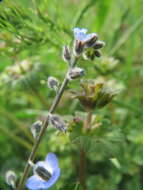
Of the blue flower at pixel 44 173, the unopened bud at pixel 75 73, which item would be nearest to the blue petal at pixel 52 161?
the blue flower at pixel 44 173

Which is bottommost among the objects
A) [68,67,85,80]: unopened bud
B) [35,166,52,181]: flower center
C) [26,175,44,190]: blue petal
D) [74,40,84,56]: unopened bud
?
[26,175,44,190]: blue petal

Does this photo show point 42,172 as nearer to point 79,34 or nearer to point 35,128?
point 35,128

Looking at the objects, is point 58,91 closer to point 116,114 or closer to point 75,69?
point 75,69

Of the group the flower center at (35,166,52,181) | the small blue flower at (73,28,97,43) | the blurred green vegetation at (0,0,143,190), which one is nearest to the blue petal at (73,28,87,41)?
the small blue flower at (73,28,97,43)

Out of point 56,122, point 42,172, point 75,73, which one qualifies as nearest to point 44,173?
point 42,172

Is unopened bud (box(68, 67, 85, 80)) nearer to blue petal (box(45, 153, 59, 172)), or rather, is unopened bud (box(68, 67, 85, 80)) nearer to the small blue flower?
the small blue flower

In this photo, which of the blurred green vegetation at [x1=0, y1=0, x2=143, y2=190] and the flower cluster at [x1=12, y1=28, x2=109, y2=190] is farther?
the blurred green vegetation at [x1=0, y1=0, x2=143, y2=190]

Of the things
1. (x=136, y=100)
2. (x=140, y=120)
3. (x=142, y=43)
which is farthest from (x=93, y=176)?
(x=142, y=43)

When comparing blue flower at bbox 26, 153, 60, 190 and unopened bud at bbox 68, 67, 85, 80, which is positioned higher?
unopened bud at bbox 68, 67, 85, 80
